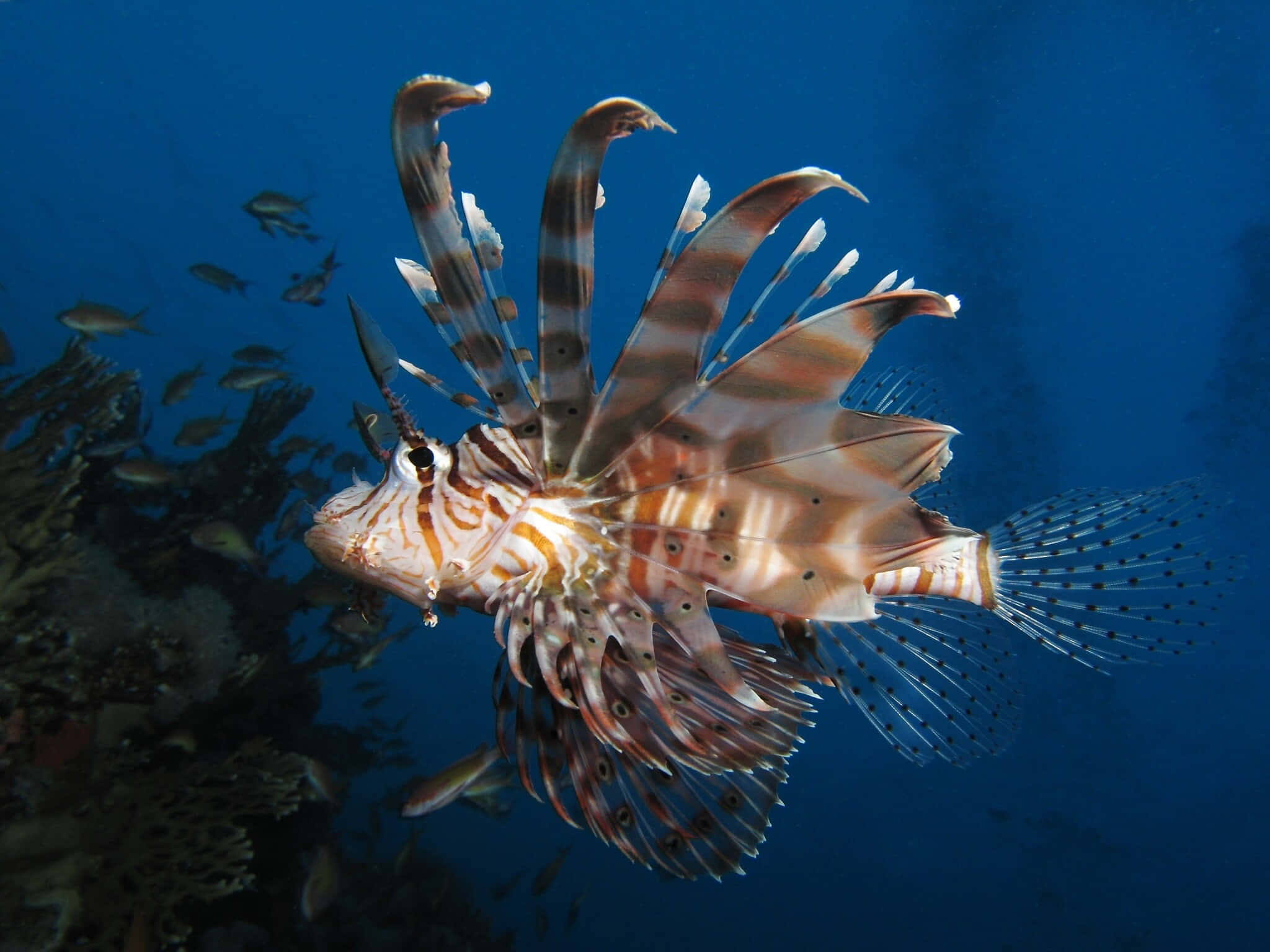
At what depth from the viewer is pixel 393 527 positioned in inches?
88.9

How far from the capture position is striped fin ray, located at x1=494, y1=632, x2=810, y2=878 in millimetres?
2562

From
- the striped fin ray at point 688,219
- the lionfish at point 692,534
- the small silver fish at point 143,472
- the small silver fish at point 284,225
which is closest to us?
the lionfish at point 692,534

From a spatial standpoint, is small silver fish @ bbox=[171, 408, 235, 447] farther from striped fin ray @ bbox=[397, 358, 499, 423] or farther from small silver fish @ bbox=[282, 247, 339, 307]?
striped fin ray @ bbox=[397, 358, 499, 423]

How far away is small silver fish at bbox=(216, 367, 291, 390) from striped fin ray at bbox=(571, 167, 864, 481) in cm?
718

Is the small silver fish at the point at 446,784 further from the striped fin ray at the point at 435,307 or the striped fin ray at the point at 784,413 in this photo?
the striped fin ray at the point at 435,307

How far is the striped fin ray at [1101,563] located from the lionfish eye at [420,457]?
2.42 meters

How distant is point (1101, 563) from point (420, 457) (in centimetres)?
301

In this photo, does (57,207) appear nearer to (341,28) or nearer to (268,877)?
(341,28)

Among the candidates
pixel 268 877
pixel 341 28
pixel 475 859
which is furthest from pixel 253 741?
pixel 341 28

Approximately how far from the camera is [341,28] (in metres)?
31.3

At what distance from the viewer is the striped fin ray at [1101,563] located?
3061mm

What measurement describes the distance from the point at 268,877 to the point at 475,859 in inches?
950

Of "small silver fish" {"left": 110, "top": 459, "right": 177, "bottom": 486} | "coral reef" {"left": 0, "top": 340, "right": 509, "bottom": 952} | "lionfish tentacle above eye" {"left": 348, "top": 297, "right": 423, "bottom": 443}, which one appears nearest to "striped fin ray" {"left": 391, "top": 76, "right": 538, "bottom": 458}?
"lionfish tentacle above eye" {"left": 348, "top": 297, "right": 423, "bottom": 443}

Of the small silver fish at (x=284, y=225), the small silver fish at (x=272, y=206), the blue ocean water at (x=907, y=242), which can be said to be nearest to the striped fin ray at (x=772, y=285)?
the small silver fish at (x=284, y=225)
